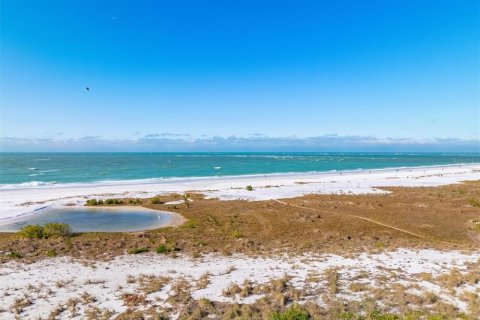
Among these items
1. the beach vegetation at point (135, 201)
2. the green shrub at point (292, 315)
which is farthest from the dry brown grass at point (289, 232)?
the green shrub at point (292, 315)

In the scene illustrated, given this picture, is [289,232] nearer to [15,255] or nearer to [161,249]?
[161,249]

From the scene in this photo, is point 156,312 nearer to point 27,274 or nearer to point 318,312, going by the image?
point 318,312

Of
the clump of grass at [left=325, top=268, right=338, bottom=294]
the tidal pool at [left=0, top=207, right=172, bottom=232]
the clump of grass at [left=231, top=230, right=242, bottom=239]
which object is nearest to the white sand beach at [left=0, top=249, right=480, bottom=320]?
the clump of grass at [left=325, top=268, right=338, bottom=294]

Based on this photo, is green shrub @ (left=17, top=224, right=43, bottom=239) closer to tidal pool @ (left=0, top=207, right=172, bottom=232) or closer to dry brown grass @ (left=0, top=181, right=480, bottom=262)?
dry brown grass @ (left=0, top=181, right=480, bottom=262)

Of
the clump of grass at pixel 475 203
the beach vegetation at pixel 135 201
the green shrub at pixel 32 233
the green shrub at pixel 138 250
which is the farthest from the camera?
the beach vegetation at pixel 135 201

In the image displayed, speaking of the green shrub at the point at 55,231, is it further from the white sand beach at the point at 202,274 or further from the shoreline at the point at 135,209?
the white sand beach at the point at 202,274

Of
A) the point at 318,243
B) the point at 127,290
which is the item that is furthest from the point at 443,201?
the point at 127,290
